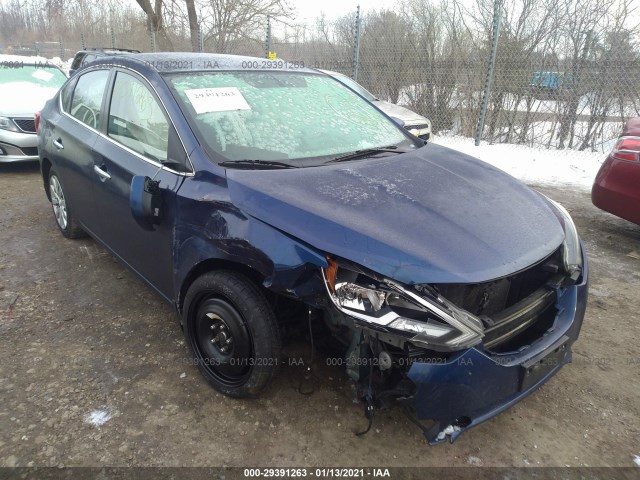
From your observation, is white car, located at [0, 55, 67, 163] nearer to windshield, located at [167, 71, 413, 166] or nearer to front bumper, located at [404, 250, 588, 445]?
windshield, located at [167, 71, 413, 166]

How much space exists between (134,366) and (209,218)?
106 cm

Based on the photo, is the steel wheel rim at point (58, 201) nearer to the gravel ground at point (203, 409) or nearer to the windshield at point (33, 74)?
the gravel ground at point (203, 409)

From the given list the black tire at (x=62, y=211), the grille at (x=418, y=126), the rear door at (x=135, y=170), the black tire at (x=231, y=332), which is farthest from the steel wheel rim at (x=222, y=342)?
the grille at (x=418, y=126)

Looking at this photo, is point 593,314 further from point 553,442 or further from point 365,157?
point 365,157

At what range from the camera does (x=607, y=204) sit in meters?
4.38

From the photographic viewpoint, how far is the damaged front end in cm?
174

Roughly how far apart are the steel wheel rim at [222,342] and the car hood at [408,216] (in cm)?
53

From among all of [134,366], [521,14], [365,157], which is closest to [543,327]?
[365,157]

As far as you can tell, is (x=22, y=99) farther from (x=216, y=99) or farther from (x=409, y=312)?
(x=409, y=312)

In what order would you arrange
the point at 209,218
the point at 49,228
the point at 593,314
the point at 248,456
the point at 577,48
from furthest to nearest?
the point at 577,48 → the point at 49,228 → the point at 593,314 → the point at 209,218 → the point at 248,456

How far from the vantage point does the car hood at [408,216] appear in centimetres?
183

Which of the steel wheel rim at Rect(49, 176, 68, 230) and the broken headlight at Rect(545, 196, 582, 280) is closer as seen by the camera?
the broken headlight at Rect(545, 196, 582, 280)

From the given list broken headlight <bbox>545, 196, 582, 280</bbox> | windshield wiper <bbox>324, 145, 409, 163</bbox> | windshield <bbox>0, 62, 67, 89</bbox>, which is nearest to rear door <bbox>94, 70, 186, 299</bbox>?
windshield wiper <bbox>324, 145, 409, 163</bbox>

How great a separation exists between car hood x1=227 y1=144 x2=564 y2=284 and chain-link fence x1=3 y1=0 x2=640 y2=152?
6.94 meters
